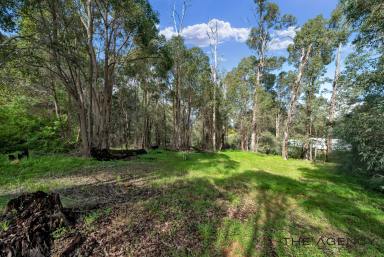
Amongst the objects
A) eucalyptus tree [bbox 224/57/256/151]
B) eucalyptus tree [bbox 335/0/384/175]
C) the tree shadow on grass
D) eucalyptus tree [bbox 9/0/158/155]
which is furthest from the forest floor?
eucalyptus tree [bbox 224/57/256/151]

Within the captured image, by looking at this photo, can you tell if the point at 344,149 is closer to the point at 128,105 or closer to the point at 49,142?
the point at 49,142

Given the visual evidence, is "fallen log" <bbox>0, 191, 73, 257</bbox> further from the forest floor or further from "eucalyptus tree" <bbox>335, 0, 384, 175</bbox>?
"eucalyptus tree" <bbox>335, 0, 384, 175</bbox>

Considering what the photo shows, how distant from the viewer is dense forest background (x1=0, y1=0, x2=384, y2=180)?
580 cm

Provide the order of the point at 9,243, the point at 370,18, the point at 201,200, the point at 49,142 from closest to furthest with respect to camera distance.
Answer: the point at 9,243
the point at 201,200
the point at 370,18
the point at 49,142

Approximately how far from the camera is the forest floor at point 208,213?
9.18ft

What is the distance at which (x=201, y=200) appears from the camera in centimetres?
439

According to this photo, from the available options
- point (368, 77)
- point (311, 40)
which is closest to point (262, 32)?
point (311, 40)

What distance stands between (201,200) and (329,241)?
231 cm

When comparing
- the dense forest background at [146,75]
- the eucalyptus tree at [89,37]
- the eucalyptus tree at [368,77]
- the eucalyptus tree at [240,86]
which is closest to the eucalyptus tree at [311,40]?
the dense forest background at [146,75]

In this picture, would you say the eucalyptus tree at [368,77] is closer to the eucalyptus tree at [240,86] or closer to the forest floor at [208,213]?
the forest floor at [208,213]

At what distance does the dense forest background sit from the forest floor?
1840 millimetres

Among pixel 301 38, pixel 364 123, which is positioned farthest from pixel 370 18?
pixel 301 38

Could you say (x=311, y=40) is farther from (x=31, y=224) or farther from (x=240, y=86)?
(x=31, y=224)

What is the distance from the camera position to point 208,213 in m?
3.78
